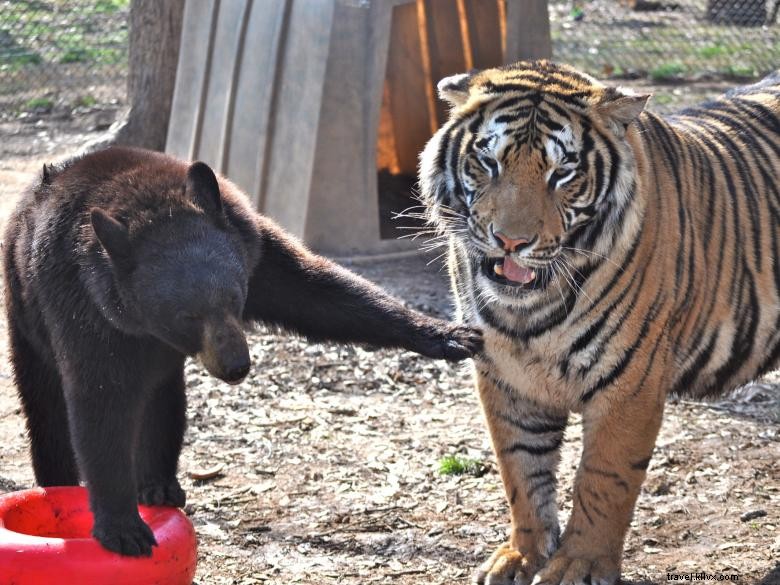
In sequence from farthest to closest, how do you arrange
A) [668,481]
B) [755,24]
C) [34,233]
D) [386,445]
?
[755,24], [386,445], [668,481], [34,233]

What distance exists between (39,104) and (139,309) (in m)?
8.74

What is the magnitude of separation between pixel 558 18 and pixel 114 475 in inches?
502

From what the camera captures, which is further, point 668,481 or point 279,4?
point 279,4

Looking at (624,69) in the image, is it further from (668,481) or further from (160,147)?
(668,481)

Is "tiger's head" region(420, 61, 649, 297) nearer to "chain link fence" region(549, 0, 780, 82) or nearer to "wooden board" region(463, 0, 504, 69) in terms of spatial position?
"wooden board" region(463, 0, 504, 69)

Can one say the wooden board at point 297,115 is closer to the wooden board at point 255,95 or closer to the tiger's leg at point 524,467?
the wooden board at point 255,95

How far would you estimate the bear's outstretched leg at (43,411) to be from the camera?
14.8ft

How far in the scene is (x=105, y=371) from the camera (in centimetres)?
391

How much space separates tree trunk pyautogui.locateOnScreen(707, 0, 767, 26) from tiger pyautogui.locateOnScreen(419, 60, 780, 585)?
11196mm

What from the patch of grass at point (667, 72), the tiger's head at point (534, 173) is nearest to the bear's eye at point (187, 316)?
the tiger's head at point (534, 173)

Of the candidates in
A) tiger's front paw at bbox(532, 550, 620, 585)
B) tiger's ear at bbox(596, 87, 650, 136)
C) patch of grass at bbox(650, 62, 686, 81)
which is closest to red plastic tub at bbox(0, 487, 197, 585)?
tiger's front paw at bbox(532, 550, 620, 585)

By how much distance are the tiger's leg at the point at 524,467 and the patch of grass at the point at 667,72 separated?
30.7ft

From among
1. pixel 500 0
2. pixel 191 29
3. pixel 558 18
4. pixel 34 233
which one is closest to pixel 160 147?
pixel 191 29

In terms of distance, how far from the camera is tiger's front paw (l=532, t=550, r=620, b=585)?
163 inches
